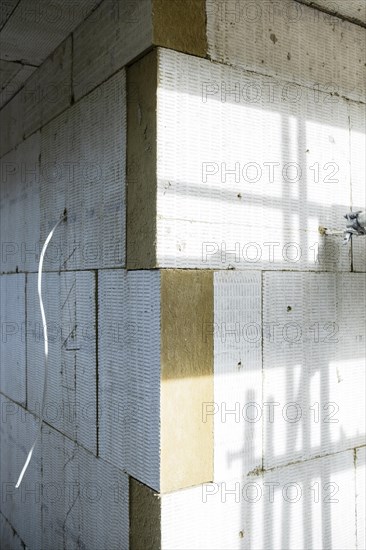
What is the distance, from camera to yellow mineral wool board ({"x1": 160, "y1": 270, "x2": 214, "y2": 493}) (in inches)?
70.9

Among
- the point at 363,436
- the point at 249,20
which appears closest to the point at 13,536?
the point at 363,436

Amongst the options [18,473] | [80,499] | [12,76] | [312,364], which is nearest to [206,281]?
[312,364]

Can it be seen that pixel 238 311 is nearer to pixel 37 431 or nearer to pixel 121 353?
pixel 121 353

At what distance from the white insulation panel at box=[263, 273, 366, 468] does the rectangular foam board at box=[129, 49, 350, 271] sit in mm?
113

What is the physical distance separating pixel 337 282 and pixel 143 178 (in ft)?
3.35

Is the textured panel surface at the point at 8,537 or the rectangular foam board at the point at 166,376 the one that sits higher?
the rectangular foam board at the point at 166,376

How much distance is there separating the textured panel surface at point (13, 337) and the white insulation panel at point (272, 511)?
1462mm

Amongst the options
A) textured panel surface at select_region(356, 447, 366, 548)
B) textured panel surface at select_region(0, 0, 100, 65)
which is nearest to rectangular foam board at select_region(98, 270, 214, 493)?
textured panel surface at select_region(356, 447, 366, 548)

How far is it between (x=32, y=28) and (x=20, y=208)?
42.0 inches

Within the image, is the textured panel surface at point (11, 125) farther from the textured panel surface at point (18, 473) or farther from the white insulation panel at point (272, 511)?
the white insulation panel at point (272, 511)

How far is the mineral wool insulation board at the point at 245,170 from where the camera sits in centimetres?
184

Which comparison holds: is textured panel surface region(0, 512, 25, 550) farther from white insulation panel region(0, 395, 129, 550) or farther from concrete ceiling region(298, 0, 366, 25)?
concrete ceiling region(298, 0, 366, 25)

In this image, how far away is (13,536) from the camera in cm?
315

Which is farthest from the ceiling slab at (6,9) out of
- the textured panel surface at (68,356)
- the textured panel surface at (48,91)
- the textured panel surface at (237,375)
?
the textured panel surface at (237,375)
